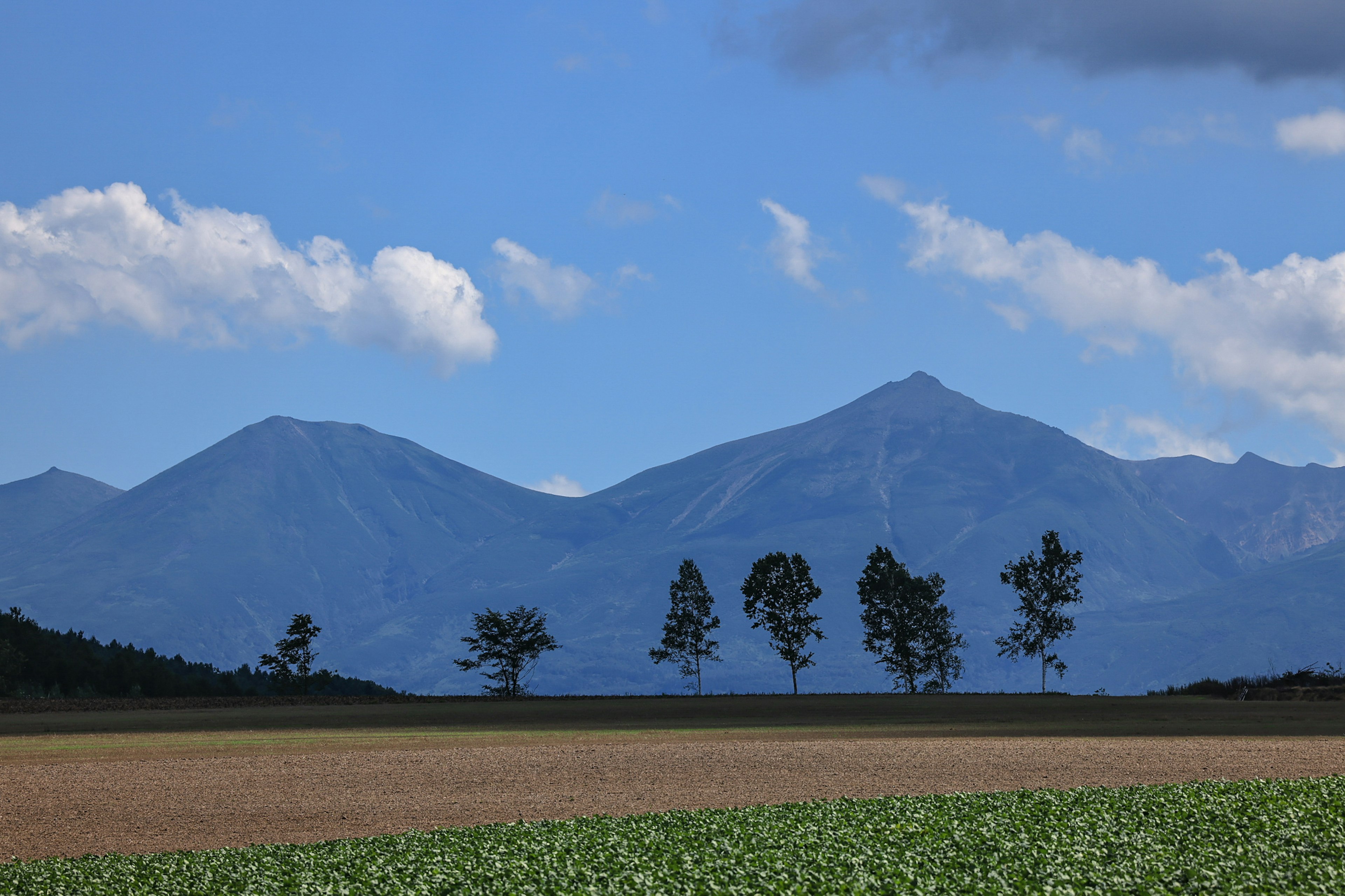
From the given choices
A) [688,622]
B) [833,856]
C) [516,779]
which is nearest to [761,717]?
[516,779]

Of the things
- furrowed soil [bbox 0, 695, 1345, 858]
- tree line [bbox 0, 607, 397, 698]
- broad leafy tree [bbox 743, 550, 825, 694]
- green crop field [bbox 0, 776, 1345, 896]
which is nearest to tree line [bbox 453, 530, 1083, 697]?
broad leafy tree [bbox 743, 550, 825, 694]

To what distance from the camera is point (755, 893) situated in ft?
53.1

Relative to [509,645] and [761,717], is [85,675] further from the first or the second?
[761,717]

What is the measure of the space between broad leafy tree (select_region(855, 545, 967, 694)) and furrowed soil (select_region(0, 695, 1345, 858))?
36.4 m

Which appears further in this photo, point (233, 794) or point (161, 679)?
point (161, 679)

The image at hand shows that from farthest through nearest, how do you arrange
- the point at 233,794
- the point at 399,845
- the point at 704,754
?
1. the point at 704,754
2. the point at 233,794
3. the point at 399,845

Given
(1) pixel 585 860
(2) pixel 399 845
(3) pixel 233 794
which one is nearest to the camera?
(1) pixel 585 860

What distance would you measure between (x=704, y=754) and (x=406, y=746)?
1191 cm

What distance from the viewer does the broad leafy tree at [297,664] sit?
254 ft

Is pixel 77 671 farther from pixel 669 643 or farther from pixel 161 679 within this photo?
pixel 669 643

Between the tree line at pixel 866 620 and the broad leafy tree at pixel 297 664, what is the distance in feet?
38.0

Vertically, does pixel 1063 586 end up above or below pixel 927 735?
above

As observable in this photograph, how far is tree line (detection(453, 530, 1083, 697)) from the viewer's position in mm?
86688

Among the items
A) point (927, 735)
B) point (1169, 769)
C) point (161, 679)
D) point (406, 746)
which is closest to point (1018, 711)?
point (927, 735)
